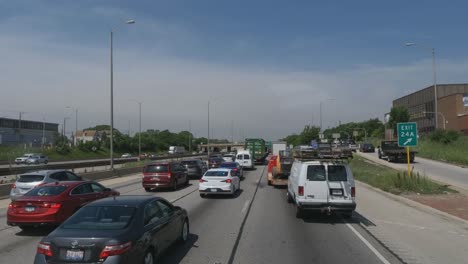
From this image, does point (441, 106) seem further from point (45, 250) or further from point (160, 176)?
point (45, 250)

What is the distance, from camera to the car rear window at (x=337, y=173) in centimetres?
1398

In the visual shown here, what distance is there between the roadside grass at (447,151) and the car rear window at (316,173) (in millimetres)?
34802

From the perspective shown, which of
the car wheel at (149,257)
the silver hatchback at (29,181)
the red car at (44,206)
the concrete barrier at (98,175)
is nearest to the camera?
the car wheel at (149,257)

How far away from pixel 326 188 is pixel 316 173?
1.93 feet

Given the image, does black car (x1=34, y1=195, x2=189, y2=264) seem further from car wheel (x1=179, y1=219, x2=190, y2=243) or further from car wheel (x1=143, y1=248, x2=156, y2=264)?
car wheel (x1=179, y1=219, x2=190, y2=243)

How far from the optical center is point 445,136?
6044 centimetres

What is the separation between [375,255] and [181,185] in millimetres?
19514

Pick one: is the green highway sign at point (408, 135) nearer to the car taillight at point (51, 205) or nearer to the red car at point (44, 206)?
the red car at point (44, 206)

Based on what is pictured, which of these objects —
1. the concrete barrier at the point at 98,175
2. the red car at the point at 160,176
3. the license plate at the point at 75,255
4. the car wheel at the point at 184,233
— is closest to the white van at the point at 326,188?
the car wheel at the point at 184,233

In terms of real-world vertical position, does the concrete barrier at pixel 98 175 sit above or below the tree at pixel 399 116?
below

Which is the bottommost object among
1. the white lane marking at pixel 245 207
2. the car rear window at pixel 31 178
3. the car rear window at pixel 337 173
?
the white lane marking at pixel 245 207

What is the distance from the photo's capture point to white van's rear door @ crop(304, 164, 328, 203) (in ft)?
45.1

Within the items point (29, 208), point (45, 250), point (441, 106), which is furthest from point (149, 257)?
point (441, 106)

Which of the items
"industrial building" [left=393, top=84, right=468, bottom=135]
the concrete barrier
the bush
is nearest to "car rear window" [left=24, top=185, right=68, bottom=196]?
the concrete barrier
